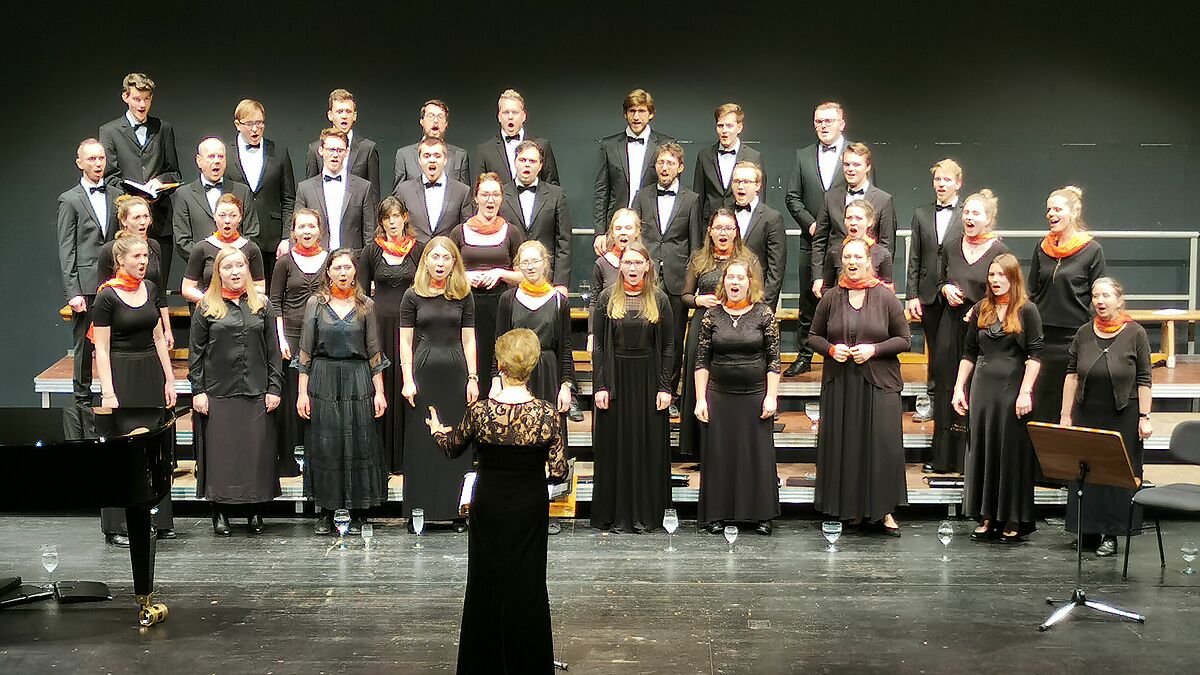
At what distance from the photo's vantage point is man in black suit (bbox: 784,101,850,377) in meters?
8.18

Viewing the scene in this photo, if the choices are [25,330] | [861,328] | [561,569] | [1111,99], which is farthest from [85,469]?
[1111,99]

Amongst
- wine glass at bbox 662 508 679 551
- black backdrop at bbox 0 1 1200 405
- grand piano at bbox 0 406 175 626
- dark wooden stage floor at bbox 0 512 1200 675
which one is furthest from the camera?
black backdrop at bbox 0 1 1200 405

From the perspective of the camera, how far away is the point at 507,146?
823cm

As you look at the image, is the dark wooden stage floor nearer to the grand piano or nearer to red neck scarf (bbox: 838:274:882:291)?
the grand piano

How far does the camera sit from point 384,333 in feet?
24.6

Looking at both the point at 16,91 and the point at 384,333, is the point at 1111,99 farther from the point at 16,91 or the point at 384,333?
the point at 16,91

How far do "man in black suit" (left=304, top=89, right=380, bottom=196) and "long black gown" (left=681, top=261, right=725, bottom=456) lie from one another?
1.93 metres

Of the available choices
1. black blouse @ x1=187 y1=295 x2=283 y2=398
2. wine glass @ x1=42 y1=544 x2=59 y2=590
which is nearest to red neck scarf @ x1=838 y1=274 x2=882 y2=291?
black blouse @ x1=187 y1=295 x2=283 y2=398

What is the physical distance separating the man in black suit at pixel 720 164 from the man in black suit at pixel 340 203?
1.93m

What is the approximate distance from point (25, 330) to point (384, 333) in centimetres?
405

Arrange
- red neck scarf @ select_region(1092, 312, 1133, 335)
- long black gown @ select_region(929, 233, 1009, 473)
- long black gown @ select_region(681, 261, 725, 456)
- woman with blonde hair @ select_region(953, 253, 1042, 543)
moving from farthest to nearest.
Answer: long black gown @ select_region(929, 233, 1009, 473)
long black gown @ select_region(681, 261, 725, 456)
woman with blonde hair @ select_region(953, 253, 1042, 543)
red neck scarf @ select_region(1092, 312, 1133, 335)

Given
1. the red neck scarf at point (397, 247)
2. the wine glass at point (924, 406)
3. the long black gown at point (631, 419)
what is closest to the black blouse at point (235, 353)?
the red neck scarf at point (397, 247)

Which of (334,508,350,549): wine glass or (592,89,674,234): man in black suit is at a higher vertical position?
(592,89,674,234): man in black suit

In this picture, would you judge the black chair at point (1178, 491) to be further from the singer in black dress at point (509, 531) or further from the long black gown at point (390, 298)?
the long black gown at point (390, 298)
